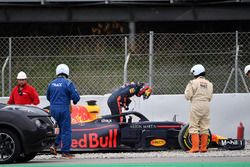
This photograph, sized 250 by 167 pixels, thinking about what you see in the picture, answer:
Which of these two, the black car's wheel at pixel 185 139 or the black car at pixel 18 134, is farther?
the black car's wheel at pixel 185 139

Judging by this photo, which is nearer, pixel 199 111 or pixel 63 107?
pixel 63 107

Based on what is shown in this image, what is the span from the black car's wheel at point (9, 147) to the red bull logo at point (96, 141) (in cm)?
270

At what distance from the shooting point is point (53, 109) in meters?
16.2

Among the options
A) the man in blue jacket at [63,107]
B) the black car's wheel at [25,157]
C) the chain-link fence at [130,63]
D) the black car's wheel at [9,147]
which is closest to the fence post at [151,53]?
the chain-link fence at [130,63]

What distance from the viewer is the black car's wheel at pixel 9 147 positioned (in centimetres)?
1462

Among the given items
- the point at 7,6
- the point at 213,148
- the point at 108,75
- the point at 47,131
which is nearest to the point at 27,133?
the point at 47,131

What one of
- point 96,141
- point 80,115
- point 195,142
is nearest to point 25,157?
point 96,141

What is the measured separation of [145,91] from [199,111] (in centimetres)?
202

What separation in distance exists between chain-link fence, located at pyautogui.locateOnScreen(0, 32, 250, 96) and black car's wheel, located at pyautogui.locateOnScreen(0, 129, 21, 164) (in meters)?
5.07

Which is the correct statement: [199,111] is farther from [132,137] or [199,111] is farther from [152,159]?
[152,159]

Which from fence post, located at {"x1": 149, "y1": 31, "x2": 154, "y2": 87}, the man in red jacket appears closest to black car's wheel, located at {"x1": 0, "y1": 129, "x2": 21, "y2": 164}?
the man in red jacket

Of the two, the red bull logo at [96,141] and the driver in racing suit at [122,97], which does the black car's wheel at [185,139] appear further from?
the driver in racing suit at [122,97]

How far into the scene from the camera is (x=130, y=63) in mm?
21344

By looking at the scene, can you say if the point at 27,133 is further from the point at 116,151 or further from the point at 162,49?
the point at 162,49
